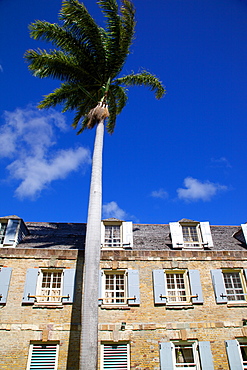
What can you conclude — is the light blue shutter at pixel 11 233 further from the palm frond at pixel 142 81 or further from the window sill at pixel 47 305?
the palm frond at pixel 142 81

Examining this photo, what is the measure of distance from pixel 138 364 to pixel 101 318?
2.29 metres

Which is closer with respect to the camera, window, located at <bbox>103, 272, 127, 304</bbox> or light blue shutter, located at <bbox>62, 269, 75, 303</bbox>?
light blue shutter, located at <bbox>62, 269, 75, 303</bbox>

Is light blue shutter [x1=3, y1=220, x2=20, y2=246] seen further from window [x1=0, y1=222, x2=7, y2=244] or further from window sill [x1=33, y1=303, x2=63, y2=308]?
window sill [x1=33, y1=303, x2=63, y2=308]

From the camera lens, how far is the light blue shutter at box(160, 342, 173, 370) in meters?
11.2

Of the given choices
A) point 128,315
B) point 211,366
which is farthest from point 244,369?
point 128,315

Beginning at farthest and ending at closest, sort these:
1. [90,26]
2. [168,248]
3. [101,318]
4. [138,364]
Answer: [168,248] → [90,26] → [101,318] → [138,364]

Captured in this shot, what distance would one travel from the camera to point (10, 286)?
41.1 ft

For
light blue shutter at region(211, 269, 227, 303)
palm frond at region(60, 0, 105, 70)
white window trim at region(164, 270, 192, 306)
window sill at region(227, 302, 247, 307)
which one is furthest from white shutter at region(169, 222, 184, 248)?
palm frond at region(60, 0, 105, 70)

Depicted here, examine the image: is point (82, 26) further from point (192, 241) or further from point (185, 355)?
point (185, 355)

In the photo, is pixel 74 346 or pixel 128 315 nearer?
pixel 74 346

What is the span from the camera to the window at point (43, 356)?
440 inches

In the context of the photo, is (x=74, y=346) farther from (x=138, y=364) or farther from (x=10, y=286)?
(x=10, y=286)

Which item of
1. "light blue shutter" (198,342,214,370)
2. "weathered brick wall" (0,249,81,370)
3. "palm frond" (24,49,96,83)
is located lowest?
"light blue shutter" (198,342,214,370)

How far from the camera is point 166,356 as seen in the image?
11.4m
